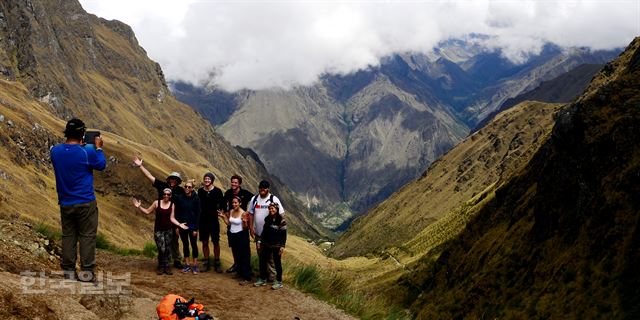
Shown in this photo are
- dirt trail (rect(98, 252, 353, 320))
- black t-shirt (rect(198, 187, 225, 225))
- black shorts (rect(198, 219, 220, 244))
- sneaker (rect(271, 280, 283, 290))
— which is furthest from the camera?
black shorts (rect(198, 219, 220, 244))

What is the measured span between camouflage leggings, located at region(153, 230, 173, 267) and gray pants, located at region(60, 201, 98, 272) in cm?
537

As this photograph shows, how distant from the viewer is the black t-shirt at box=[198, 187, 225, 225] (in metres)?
20.4

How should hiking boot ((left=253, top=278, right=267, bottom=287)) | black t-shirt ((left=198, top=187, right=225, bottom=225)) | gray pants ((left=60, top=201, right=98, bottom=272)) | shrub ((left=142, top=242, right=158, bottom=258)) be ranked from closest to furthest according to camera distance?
gray pants ((left=60, top=201, right=98, bottom=272))
hiking boot ((left=253, top=278, right=267, bottom=287))
black t-shirt ((left=198, top=187, right=225, bottom=225))
shrub ((left=142, top=242, right=158, bottom=258))

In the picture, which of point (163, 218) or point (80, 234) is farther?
point (163, 218)

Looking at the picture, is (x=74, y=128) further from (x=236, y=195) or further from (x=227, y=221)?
(x=227, y=221)

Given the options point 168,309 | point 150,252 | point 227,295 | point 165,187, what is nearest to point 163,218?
point 165,187

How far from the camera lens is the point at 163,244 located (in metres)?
18.8

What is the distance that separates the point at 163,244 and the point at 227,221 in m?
2.43

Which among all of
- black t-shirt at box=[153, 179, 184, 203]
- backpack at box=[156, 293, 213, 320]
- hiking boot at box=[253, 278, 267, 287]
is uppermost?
black t-shirt at box=[153, 179, 184, 203]

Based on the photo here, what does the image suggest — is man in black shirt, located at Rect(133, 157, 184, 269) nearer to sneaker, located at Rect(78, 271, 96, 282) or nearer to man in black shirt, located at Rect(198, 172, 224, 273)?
man in black shirt, located at Rect(198, 172, 224, 273)

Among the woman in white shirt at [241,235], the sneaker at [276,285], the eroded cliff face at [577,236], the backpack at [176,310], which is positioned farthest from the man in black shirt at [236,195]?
the eroded cliff face at [577,236]

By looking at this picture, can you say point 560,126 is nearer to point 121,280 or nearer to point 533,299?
point 533,299

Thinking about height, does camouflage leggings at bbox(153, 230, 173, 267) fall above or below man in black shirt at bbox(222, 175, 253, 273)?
below

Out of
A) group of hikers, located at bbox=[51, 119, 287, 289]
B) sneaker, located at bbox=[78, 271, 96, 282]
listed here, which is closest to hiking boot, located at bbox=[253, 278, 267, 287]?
group of hikers, located at bbox=[51, 119, 287, 289]
